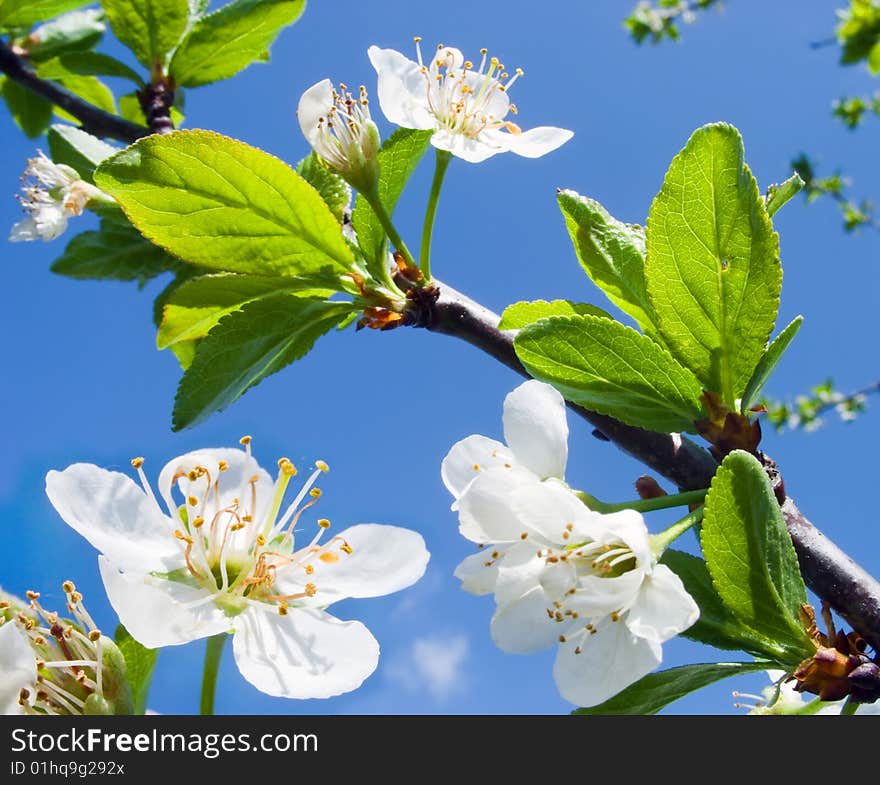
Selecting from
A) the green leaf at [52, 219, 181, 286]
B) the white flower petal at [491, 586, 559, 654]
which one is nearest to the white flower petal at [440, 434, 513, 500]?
the white flower petal at [491, 586, 559, 654]

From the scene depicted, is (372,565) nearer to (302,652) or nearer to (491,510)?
(302,652)

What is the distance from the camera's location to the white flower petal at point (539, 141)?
1428 millimetres

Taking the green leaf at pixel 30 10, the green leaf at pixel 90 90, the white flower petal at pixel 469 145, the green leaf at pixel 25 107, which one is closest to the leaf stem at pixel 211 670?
the white flower petal at pixel 469 145

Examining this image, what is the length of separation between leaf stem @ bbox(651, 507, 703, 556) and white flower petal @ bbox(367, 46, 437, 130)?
748 mm

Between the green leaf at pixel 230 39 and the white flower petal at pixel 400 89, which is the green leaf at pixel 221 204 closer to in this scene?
the white flower petal at pixel 400 89

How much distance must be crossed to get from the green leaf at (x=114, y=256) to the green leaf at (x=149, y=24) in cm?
41

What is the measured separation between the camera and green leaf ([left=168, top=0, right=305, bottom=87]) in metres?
2.04

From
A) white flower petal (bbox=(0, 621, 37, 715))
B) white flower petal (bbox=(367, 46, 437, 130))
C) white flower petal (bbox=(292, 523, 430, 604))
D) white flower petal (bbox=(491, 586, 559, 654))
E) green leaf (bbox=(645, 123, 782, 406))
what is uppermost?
white flower petal (bbox=(367, 46, 437, 130))

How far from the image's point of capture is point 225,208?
1250mm

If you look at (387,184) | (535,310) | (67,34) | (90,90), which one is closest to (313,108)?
(387,184)

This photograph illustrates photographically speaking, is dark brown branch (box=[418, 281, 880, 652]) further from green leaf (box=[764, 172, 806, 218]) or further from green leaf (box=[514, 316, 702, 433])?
green leaf (box=[764, 172, 806, 218])
